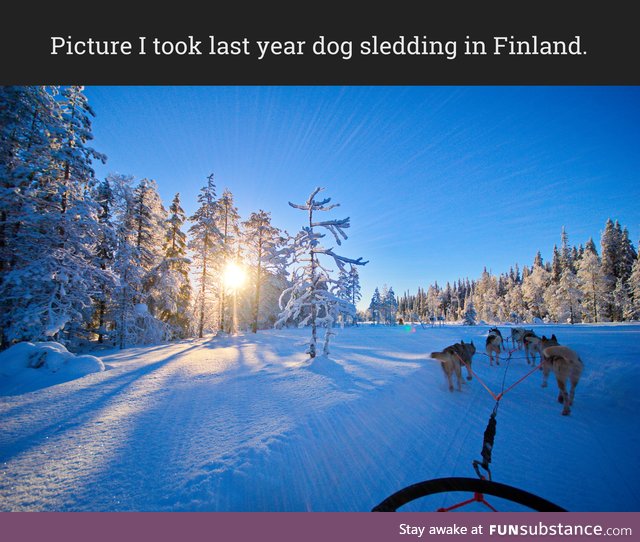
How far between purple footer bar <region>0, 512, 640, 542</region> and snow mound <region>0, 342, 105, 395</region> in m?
7.30

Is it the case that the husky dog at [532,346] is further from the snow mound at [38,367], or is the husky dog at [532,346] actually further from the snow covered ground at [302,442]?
the snow mound at [38,367]

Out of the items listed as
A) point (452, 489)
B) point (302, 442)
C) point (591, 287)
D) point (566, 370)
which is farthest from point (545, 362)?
point (591, 287)

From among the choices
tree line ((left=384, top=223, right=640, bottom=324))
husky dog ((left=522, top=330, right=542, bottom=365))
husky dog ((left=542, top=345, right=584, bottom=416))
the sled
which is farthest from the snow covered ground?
tree line ((left=384, top=223, right=640, bottom=324))

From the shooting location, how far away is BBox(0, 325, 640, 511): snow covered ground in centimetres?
313

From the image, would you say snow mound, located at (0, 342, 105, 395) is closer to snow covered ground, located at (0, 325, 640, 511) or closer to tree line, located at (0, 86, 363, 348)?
snow covered ground, located at (0, 325, 640, 511)

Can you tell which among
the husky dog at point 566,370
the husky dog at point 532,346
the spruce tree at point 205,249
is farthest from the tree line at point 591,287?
the spruce tree at point 205,249

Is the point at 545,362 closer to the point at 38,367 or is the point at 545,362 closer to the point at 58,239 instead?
the point at 38,367

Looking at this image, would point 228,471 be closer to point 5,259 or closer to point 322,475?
point 322,475

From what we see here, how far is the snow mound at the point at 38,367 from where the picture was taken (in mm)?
7484

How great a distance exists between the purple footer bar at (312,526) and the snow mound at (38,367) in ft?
23.9

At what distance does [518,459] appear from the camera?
13.9 ft

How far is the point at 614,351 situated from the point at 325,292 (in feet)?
33.3

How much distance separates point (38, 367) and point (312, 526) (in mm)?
11501

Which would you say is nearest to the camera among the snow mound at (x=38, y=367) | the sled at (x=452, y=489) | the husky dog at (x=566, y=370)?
the sled at (x=452, y=489)
